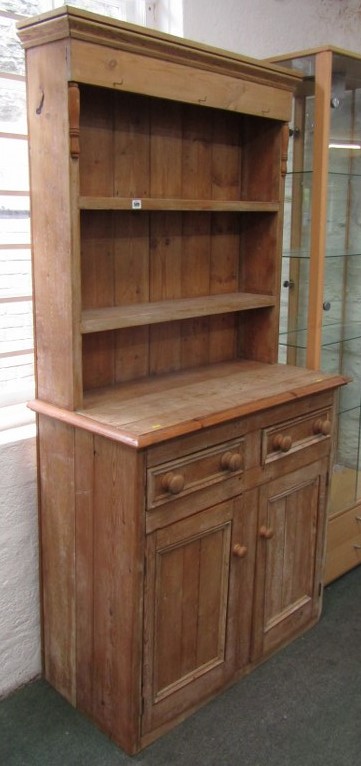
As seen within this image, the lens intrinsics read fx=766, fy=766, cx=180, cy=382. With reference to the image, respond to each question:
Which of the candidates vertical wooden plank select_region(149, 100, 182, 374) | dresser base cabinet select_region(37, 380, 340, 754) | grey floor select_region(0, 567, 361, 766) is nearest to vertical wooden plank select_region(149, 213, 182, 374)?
vertical wooden plank select_region(149, 100, 182, 374)

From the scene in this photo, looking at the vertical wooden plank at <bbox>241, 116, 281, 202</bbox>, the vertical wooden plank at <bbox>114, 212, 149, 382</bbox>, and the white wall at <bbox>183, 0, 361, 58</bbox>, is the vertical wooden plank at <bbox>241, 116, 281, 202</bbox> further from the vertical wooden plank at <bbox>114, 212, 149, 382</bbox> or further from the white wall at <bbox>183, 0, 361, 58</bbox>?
the vertical wooden plank at <bbox>114, 212, 149, 382</bbox>

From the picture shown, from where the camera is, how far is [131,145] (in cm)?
224

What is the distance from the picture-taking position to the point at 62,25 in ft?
5.94

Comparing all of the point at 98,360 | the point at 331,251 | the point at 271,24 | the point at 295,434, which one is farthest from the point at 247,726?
the point at 271,24

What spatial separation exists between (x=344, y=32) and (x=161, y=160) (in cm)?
133

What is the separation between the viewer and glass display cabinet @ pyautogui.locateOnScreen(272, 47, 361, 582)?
2.53m

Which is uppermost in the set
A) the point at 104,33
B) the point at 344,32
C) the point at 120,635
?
the point at 344,32

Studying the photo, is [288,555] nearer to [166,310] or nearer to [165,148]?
[166,310]

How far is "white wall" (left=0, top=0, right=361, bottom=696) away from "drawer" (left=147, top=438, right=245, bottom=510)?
0.49 m

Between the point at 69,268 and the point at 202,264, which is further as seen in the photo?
the point at 202,264

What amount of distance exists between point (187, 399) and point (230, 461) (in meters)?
0.22

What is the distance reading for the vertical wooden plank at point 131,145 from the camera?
2.20 meters

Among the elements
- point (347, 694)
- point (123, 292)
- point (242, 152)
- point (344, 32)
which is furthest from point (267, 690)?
point (344, 32)

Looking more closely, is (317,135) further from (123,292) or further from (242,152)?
(123,292)
